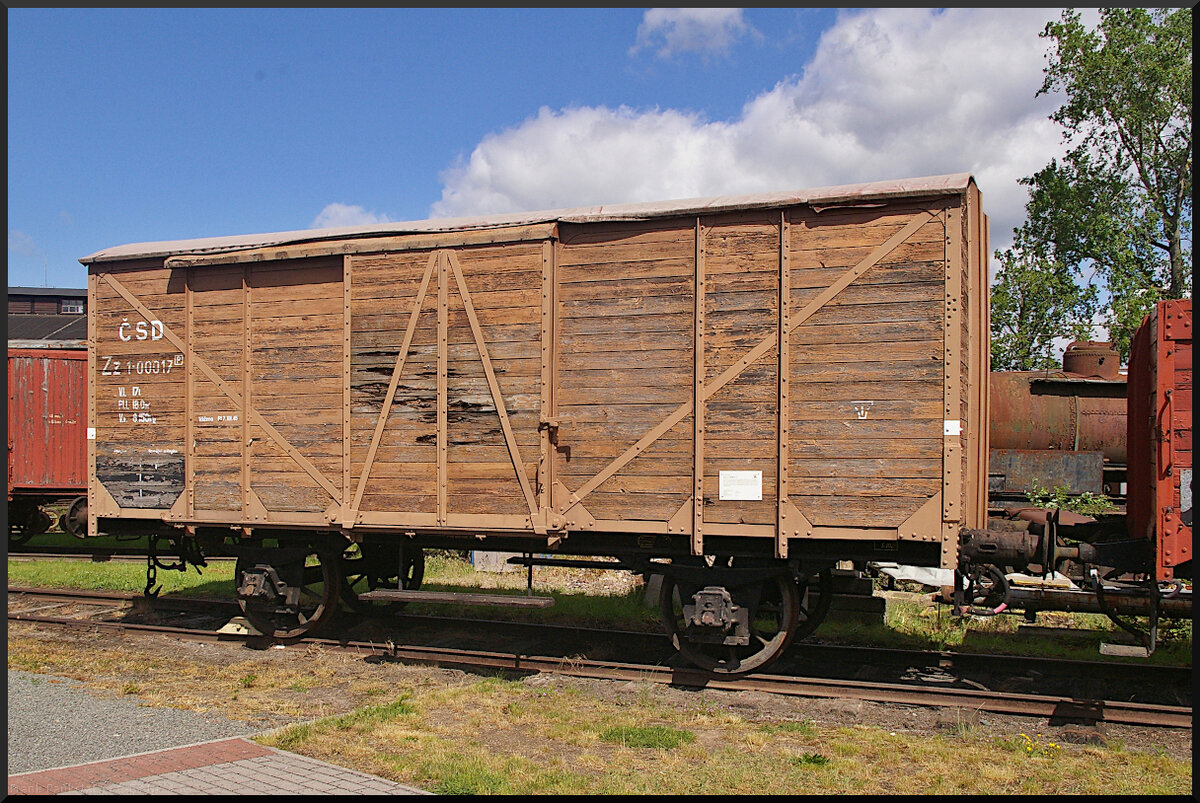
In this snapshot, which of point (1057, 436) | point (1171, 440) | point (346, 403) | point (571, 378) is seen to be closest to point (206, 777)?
point (346, 403)

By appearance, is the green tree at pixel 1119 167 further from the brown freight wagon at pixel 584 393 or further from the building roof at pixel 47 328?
the building roof at pixel 47 328

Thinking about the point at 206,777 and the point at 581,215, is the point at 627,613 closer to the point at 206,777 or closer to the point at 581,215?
the point at 581,215

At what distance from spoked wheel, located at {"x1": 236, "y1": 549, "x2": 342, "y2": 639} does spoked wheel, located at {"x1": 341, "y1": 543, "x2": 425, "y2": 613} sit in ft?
1.68

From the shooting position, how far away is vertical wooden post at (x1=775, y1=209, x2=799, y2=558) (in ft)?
23.7

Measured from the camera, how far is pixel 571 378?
792cm

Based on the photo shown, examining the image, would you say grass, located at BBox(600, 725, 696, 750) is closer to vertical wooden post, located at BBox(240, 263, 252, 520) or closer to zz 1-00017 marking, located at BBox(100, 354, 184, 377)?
vertical wooden post, located at BBox(240, 263, 252, 520)

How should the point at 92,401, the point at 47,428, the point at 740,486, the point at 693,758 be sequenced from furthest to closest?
1. the point at 47,428
2. the point at 92,401
3. the point at 740,486
4. the point at 693,758

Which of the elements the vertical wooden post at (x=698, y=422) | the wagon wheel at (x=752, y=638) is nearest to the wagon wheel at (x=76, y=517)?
the wagon wheel at (x=752, y=638)

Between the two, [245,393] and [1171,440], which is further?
[245,393]

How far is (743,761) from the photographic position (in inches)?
231

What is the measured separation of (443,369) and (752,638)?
12.8 ft

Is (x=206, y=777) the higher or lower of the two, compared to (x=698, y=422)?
lower

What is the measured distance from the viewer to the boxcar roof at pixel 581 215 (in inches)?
278

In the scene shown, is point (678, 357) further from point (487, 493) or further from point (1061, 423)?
point (1061, 423)
